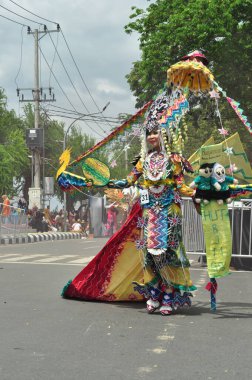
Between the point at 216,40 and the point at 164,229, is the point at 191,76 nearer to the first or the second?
the point at 164,229

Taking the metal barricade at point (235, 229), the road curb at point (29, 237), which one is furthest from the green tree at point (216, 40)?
the metal barricade at point (235, 229)

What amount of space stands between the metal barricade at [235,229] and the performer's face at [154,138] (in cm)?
602

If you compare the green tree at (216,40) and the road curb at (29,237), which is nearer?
the green tree at (216,40)

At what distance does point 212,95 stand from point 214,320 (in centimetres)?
215

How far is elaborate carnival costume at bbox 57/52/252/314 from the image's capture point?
6.89 m

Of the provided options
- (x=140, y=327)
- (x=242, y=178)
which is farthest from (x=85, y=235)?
(x=140, y=327)

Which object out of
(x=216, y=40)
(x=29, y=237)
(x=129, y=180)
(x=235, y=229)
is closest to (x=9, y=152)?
(x=29, y=237)

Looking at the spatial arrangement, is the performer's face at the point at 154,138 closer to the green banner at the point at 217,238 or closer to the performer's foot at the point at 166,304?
the green banner at the point at 217,238

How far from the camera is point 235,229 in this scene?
1313cm

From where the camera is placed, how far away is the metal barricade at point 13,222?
83.6 feet

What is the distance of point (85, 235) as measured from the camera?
38.7 metres

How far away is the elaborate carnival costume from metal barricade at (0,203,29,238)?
1789 centimetres

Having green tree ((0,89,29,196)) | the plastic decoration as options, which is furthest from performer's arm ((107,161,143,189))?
green tree ((0,89,29,196))

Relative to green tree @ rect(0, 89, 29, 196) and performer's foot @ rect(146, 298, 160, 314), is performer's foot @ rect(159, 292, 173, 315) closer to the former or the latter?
performer's foot @ rect(146, 298, 160, 314)
